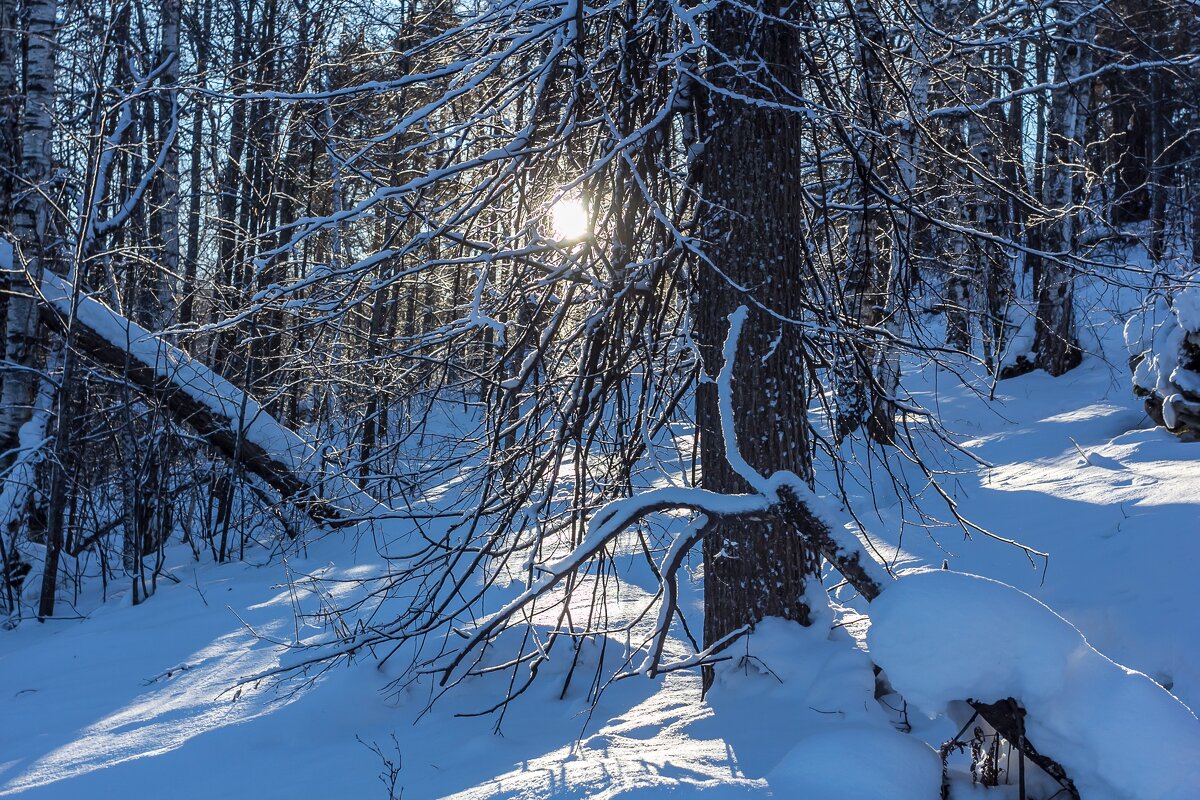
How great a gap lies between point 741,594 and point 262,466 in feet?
18.5

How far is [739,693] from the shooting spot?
11.9 feet

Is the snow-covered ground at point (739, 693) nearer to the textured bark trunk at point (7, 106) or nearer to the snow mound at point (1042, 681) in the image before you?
the snow mound at point (1042, 681)

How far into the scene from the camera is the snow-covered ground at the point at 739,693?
103 inches

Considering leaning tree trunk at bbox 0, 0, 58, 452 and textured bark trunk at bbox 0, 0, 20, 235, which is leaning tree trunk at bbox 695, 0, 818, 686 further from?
textured bark trunk at bbox 0, 0, 20, 235

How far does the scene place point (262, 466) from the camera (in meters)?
7.96

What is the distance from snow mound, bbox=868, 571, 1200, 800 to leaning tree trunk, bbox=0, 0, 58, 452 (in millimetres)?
7530

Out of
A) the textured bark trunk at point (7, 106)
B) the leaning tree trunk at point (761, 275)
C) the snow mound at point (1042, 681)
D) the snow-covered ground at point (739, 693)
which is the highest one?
the textured bark trunk at point (7, 106)

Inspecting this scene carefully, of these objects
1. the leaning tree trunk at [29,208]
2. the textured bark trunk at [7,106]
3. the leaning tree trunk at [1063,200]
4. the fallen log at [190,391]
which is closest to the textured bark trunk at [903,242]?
the leaning tree trunk at [1063,200]

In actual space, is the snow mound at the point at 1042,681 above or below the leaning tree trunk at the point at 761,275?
below

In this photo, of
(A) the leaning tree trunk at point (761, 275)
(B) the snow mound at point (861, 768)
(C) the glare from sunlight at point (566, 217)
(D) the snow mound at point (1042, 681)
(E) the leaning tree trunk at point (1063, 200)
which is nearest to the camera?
(D) the snow mound at point (1042, 681)

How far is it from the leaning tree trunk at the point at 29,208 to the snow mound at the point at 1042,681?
7.53 m

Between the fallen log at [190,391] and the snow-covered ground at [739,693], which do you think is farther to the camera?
the fallen log at [190,391]

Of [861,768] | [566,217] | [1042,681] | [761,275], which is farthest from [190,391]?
[1042,681]

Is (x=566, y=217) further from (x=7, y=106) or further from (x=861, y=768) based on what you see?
(x=7, y=106)
